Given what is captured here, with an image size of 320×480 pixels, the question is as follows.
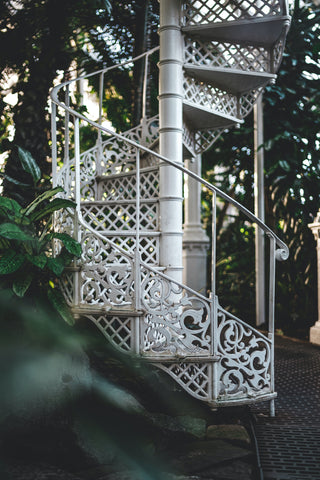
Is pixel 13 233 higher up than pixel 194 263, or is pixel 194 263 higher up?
pixel 13 233

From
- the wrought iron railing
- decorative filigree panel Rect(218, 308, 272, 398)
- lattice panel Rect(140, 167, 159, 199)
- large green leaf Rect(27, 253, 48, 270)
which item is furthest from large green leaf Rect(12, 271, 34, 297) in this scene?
lattice panel Rect(140, 167, 159, 199)

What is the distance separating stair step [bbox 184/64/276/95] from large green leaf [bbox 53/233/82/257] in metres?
1.70

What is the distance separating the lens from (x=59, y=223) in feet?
11.0

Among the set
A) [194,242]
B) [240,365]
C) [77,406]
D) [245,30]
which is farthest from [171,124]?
[194,242]

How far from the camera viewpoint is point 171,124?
3.64 m

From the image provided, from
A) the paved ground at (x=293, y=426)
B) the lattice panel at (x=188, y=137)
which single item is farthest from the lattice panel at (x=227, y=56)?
the paved ground at (x=293, y=426)

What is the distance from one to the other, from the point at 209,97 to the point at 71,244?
1973 mm

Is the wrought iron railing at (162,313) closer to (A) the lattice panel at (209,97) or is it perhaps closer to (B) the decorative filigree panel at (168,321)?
(B) the decorative filigree panel at (168,321)

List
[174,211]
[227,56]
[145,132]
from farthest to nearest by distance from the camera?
[145,132], [227,56], [174,211]

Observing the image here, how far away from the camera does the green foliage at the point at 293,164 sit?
6.13 meters

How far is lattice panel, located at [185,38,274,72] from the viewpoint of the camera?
3.82m

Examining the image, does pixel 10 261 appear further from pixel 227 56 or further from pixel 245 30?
pixel 245 30

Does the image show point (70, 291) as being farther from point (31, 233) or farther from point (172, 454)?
point (172, 454)

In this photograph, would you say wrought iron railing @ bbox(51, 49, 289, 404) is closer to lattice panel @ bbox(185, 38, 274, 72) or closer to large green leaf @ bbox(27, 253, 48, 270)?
large green leaf @ bbox(27, 253, 48, 270)
